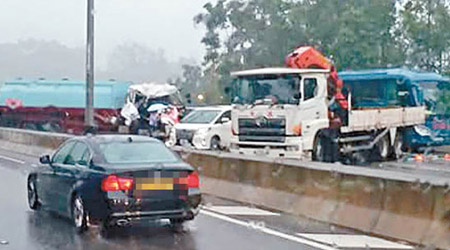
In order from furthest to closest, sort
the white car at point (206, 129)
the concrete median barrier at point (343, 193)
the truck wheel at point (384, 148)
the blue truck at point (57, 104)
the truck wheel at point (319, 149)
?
the blue truck at point (57, 104) < the white car at point (206, 129) < the truck wheel at point (384, 148) < the truck wheel at point (319, 149) < the concrete median barrier at point (343, 193)

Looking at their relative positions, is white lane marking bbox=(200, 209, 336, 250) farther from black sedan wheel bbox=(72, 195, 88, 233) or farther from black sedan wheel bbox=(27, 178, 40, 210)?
black sedan wheel bbox=(27, 178, 40, 210)

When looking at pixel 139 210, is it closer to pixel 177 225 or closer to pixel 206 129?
pixel 177 225

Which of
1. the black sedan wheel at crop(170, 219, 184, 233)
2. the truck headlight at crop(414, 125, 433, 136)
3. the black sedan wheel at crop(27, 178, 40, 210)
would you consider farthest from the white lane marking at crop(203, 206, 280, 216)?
the truck headlight at crop(414, 125, 433, 136)

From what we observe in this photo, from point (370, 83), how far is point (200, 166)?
46.9 feet

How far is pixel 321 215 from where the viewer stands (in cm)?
1247

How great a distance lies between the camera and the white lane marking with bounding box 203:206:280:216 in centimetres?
1357

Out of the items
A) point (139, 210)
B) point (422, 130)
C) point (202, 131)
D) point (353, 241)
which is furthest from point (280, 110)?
point (353, 241)

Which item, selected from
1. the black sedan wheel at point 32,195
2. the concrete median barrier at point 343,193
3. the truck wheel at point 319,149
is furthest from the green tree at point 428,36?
the black sedan wheel at point 32,195

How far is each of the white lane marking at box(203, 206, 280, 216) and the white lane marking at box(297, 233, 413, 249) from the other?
2112 mm

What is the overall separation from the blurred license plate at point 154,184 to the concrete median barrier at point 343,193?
8.08 feet

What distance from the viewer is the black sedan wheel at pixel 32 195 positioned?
1408 cm

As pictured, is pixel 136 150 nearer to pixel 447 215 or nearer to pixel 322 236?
pixel 322 236

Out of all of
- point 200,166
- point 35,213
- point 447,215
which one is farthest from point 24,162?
point 447,215

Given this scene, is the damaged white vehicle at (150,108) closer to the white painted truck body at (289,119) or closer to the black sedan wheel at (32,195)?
the white painted truck body at (289,119)
